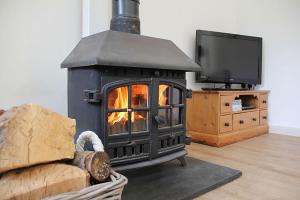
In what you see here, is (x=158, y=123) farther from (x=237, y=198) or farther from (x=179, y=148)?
(x=237, y=198)

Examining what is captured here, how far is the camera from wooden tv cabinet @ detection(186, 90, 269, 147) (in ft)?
8.04

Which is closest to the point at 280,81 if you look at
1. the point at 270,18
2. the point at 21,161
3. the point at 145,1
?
the point at 270,18

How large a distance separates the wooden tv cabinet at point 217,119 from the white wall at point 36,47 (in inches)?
50.7

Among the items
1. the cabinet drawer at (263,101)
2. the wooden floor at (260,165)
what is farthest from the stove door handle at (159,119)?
the cabinet drawer at (263,101)

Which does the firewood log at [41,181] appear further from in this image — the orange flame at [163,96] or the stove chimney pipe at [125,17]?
the stove chimney pipe at [125,17]

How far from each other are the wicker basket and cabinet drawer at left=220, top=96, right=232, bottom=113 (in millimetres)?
1724

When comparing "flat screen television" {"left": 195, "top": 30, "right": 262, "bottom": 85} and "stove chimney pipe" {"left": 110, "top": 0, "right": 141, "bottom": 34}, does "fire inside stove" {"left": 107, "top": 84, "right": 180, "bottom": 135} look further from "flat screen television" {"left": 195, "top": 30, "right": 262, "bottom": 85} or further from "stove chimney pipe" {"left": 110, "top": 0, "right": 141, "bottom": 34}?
"flat screen television" {"left": 195, "top": 30, "right": 262, "bottom": 85}

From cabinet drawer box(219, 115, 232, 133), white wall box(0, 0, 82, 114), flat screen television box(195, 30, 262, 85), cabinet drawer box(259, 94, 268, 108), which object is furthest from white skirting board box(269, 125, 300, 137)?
white wall box(0, 0, 82, 114)

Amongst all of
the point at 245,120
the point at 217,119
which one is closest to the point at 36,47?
the point at 217,119

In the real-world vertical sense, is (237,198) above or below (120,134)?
below

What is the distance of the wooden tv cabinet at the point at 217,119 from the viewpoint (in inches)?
96.5

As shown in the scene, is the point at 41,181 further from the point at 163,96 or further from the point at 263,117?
the point at 263,117

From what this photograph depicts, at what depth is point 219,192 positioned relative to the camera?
56.3 inches

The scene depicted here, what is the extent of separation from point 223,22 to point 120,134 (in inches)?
91.5
